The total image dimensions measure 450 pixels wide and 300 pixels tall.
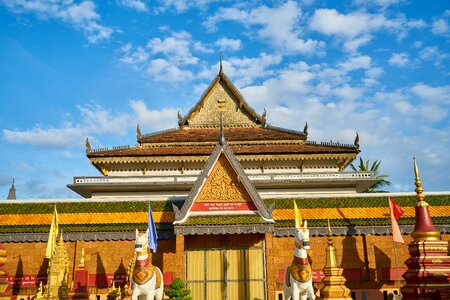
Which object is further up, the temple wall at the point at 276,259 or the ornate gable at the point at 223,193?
the ornate gable at the point at 223,193

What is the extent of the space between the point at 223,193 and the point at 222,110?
51.9ft

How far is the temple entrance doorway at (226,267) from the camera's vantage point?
1702 cm

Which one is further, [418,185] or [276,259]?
[276,259]

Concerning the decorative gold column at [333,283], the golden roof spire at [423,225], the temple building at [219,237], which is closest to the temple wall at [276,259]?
the temple building at [219,237]

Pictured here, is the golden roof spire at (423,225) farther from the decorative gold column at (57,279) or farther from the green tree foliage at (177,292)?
the decorative gold column at (57,279)

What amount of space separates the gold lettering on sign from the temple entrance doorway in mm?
1686

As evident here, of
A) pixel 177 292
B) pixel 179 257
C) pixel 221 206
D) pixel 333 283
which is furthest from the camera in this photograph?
pixel 221 206

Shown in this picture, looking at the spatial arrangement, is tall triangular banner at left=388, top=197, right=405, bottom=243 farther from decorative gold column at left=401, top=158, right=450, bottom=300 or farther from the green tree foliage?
the green tree foliage

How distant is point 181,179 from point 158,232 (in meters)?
8.05

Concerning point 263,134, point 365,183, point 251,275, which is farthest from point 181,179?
point 365,183

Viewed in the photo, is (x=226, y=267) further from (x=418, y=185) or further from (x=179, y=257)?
(x=418, y=185)

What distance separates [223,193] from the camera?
17.4 meters

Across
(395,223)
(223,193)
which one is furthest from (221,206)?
(395,223)

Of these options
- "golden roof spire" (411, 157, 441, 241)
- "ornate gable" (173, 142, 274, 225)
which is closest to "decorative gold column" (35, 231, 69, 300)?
"ornate gable" (173, 142, 274, 225)
